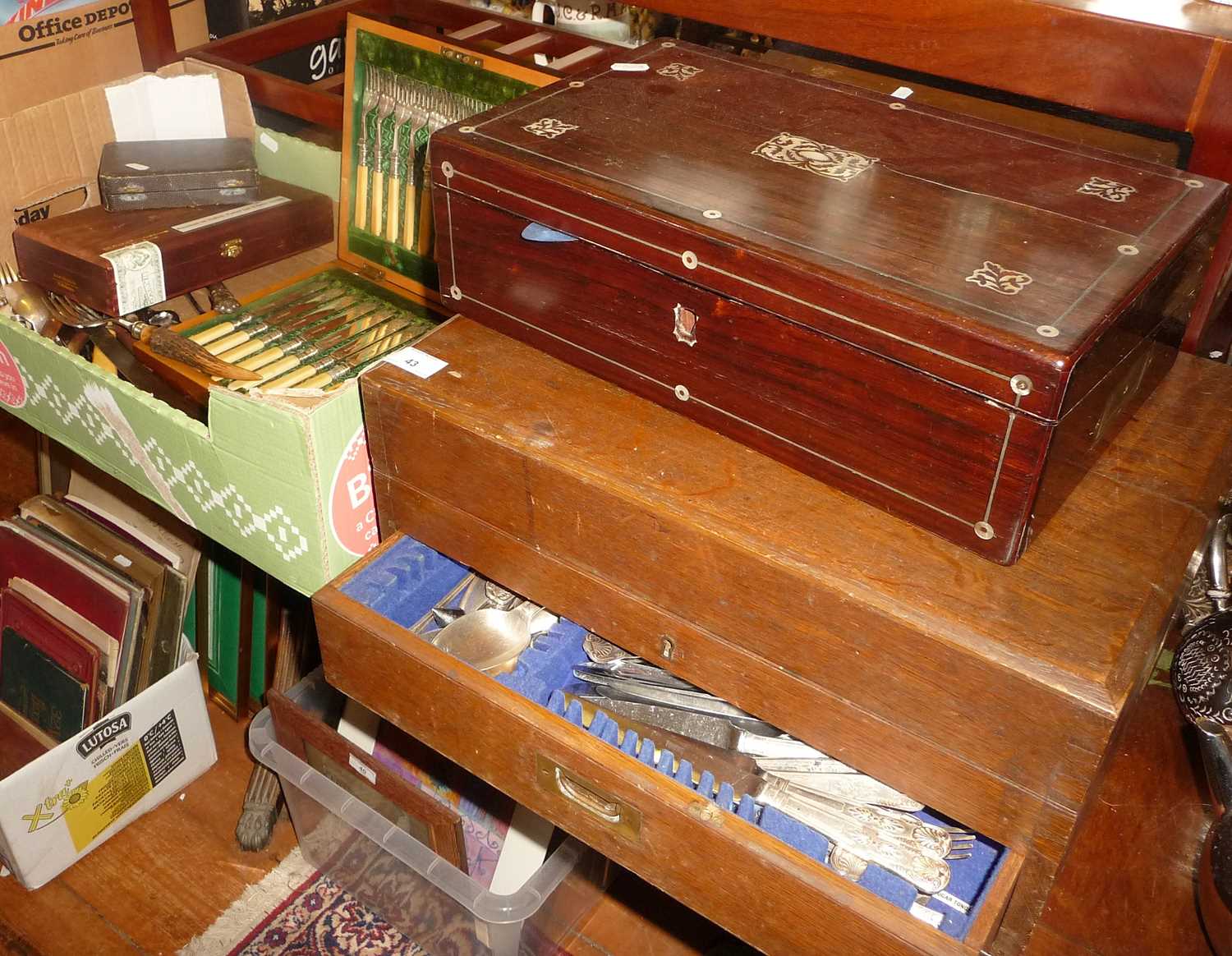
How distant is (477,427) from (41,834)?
98cm

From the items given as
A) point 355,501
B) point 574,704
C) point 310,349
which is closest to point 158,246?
point 310,349

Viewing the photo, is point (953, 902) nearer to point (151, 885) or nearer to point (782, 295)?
point (782, 295)

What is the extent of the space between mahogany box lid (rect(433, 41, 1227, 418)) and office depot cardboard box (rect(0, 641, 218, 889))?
947 mm

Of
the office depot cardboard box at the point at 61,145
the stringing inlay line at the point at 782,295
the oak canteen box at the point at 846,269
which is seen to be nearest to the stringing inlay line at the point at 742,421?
the oak canteen box at the point at 846,269

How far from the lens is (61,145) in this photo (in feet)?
5.05

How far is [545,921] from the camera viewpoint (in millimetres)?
1384

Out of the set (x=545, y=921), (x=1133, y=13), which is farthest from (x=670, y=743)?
(x=1133, y=13)

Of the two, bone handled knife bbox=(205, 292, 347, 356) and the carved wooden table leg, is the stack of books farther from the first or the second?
bone handled knife bbox=(205, 292, 347, 356)

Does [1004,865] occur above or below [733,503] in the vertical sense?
below

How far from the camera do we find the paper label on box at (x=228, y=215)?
4.78 feet

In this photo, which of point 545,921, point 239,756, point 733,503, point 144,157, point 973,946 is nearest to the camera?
point 973,946

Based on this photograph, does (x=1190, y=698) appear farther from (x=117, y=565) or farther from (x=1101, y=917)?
(x=117, y=565)

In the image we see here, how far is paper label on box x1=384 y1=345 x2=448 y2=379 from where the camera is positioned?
3.37 feet

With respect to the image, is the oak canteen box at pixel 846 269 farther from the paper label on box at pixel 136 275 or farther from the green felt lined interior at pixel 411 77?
the paper label on box at pixel 136 275
